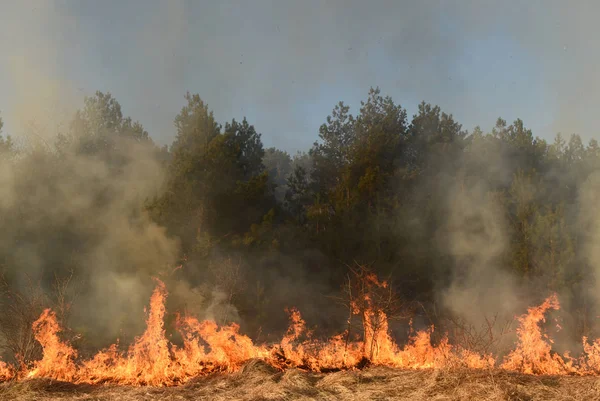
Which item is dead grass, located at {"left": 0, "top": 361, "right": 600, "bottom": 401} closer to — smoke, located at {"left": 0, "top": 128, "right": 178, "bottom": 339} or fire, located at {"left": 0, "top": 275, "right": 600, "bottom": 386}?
fire, located at {"left": 0, "top": 275, "right": 600, "bottom": 386}

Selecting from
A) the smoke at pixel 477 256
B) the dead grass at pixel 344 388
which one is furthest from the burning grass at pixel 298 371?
the smoke at pixel 477 256

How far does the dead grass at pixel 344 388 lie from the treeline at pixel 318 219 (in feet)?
21.3

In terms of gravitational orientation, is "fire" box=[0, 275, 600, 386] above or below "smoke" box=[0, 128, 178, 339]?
below

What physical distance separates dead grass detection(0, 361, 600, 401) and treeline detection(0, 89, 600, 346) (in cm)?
648

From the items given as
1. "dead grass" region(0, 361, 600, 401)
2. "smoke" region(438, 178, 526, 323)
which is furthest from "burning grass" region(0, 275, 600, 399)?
"smoke" region(438, 178, 526, 323)

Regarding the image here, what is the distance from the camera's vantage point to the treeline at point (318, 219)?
14.2 meters

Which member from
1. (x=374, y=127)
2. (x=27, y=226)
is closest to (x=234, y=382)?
(x=27, y=226)

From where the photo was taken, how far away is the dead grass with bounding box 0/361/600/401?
6.24 metres

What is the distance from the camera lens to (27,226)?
15.6 m

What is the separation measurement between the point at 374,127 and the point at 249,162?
21.7ft

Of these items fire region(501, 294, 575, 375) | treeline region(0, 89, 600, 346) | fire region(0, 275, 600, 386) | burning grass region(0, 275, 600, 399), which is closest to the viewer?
burning grass region(0, 275, 600, 399)

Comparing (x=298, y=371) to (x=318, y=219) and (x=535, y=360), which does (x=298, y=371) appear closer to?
(x=535, y=360)

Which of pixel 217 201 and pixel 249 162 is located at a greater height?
pixel 249 162

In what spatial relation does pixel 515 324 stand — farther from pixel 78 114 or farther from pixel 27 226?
pixel 78 114
